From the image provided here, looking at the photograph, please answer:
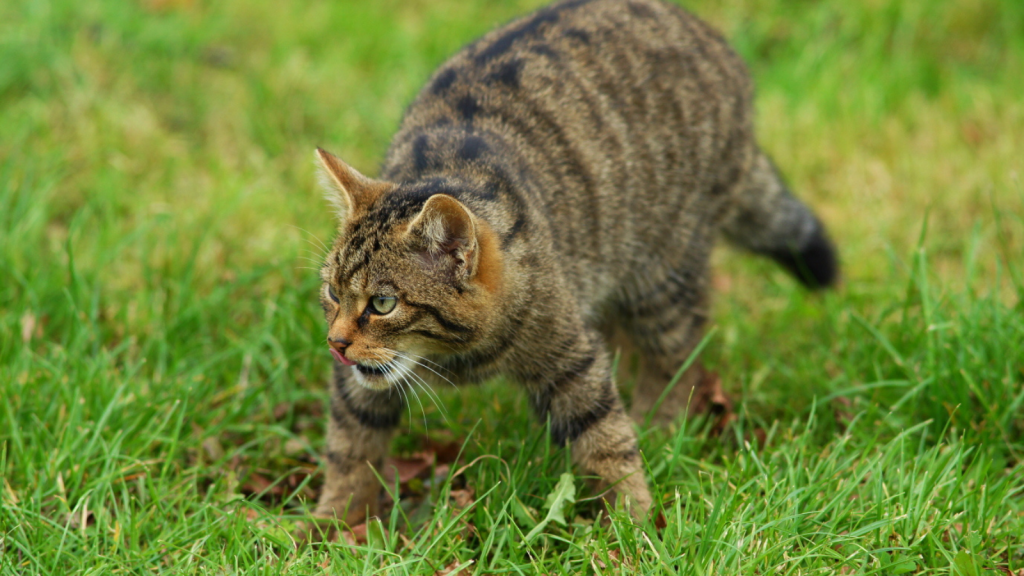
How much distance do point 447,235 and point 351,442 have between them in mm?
1036

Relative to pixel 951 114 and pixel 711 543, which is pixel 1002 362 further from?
pixel 951 114

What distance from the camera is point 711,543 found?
9.66ft

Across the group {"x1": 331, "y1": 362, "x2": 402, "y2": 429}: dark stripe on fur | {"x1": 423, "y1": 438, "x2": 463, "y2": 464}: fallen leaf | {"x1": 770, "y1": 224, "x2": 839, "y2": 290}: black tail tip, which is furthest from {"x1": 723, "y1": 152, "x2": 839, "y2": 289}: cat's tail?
{"x1": 331, "y1": 362, "x2": 402, "y2": 429}: dark stripe on fur

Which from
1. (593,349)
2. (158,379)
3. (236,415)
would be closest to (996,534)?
(593,349)

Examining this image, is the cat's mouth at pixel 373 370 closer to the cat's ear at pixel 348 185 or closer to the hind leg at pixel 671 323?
the cat's ear at pixel 348 185

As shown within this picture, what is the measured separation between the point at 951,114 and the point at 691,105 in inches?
109

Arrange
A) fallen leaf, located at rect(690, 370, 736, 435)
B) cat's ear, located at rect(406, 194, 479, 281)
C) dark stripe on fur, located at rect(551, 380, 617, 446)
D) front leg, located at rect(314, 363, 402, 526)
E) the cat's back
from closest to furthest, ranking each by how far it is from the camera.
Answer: cat's ear, located at rect(406, 194, 479, 281)
dark stripe on fur, located at rect(551, 380, 617, 446)
front leg, located at rect(314, 363, 402, 526)
the cat's back
fallen leaf, located at rect(690, 370, 736, 435)

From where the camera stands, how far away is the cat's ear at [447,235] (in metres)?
2.93

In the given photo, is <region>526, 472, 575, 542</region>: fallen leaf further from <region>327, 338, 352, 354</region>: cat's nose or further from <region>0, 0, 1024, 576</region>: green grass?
<region>327, 338, 352, 354</region>: cat's nose

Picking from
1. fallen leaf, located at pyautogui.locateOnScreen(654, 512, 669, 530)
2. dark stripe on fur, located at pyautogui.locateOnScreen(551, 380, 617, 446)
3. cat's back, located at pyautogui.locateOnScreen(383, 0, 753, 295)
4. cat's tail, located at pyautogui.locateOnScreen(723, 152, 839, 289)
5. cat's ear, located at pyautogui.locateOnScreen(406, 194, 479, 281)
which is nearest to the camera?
cat's ear, located at pyautogui.locateOnScreen(406, 194, 479, 281)

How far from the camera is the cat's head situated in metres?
3.06

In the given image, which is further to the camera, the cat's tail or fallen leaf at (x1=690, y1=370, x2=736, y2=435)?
the cat's tail

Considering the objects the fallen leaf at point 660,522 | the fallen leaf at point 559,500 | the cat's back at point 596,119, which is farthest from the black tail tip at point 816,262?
the fallen leaf at point 559,500

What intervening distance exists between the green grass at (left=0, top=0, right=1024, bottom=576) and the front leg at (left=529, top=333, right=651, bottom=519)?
0.12 m
